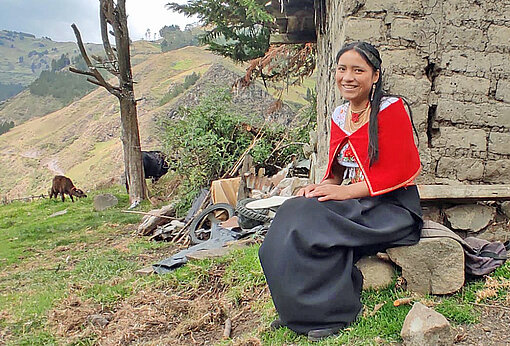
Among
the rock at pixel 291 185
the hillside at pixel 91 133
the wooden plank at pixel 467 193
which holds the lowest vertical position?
the hillside at pixel 91 133

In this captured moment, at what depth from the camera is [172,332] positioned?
11.4ft

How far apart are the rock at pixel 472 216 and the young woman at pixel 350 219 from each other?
131cm

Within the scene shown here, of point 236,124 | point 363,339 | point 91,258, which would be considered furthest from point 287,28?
point 363,339

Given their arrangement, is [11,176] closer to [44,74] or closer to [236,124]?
[44,74]

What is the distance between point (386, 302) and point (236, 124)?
6896mm

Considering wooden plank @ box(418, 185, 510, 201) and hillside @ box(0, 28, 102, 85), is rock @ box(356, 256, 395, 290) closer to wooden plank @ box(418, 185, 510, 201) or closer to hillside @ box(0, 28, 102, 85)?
wooden plank @ box(418, 185, 510, 201)

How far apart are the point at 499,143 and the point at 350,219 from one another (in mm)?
2183

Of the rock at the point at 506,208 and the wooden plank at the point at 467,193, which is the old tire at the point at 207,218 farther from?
the rock at the point at 506,208

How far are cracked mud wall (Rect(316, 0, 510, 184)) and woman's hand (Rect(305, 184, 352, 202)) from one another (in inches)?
63.4

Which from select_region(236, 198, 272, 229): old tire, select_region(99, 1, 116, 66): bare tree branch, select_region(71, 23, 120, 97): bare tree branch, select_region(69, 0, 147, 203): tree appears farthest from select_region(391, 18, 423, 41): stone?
select_region(99, 1, 116, 66): bare tree branch

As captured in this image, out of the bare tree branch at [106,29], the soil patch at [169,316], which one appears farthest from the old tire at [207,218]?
the bare tree branch at [106,29]

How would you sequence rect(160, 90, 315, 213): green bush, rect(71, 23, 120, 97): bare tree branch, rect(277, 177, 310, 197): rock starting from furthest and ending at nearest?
rect(71, 23, 120, 97): bare tree branch
rect(160, 90, 315, 213): green bush
rect(277, 177, 310, 197): rock

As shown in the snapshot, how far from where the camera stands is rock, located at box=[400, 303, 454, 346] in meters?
2.30

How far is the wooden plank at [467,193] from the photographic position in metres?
3.74
